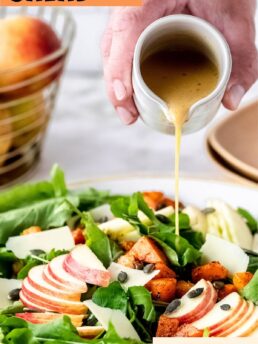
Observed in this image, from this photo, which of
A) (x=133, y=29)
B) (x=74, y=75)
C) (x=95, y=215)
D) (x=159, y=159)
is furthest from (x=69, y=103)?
(x=133, y=29)

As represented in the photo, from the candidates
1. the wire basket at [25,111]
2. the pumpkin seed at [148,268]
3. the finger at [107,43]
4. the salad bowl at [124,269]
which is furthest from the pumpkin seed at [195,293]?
the wire basket at [25,111]

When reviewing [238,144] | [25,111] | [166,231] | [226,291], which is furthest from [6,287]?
[238,144]

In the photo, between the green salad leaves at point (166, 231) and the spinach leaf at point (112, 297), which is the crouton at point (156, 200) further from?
the spinach leaf at point (112, 297)

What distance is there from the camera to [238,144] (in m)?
2.60

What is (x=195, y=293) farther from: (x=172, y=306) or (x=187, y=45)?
(x=187, y=45)

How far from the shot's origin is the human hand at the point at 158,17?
1798 mm

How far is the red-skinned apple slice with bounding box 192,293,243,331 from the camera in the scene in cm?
162

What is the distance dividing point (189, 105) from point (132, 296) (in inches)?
16.4

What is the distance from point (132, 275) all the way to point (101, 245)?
0.43ft

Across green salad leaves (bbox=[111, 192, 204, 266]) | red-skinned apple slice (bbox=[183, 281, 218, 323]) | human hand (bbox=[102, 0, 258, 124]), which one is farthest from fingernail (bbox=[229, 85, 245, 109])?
red-skinned apple slice (bbox=[183, 281, 218, 323])

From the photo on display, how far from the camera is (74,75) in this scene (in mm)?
3891

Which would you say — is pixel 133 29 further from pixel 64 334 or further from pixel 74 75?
pixel 74 75

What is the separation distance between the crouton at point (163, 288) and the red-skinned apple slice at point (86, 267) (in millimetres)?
96

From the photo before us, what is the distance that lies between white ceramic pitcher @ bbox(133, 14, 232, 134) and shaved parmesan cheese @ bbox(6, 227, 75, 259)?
360 mm
